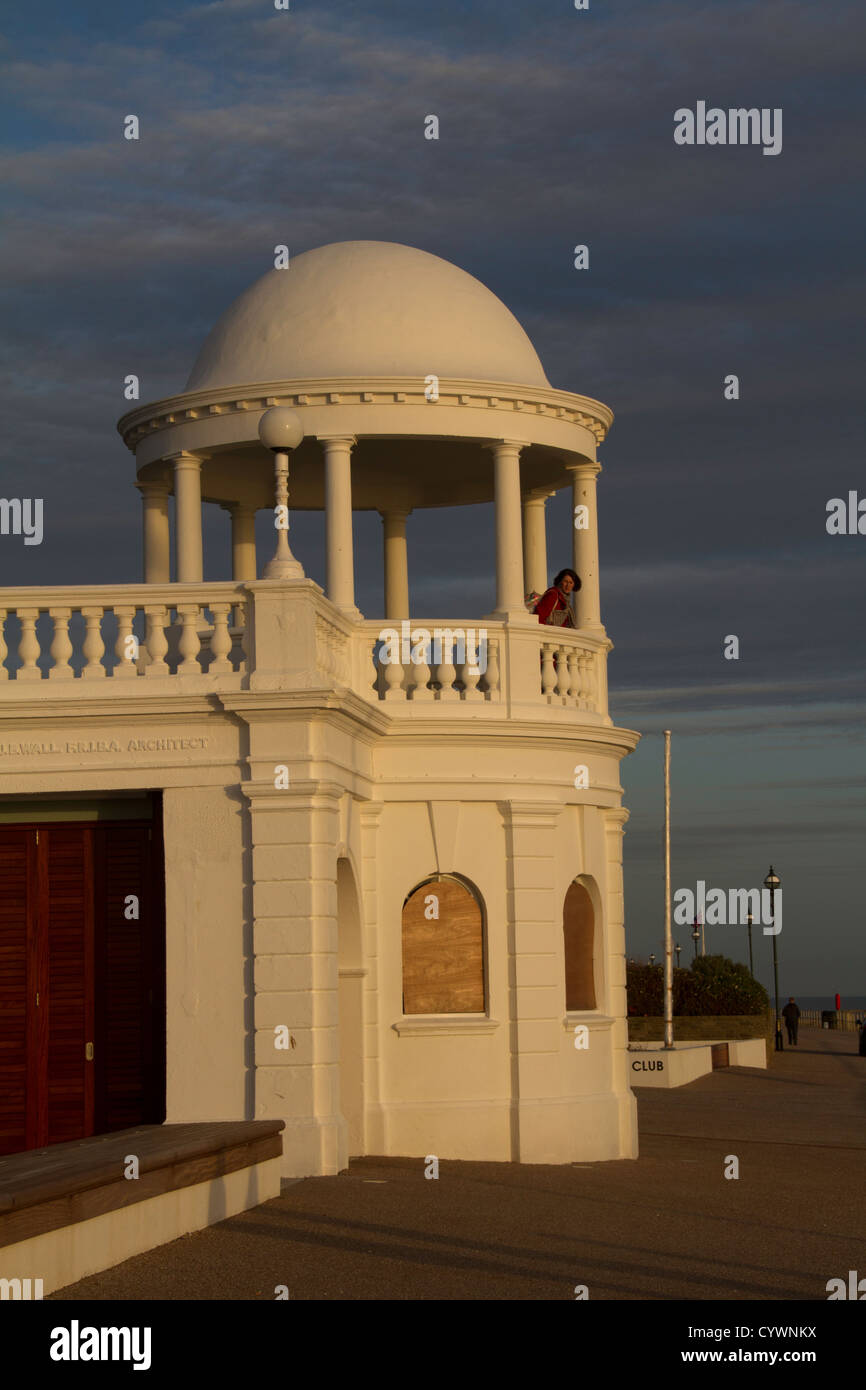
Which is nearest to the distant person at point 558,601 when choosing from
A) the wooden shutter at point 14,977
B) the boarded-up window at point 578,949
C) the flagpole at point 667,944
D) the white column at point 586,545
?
the white column at point 586,545

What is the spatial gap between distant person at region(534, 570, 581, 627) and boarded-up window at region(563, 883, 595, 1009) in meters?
3.18

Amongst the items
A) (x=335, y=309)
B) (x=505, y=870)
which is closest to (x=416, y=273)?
(x=335, y=309)

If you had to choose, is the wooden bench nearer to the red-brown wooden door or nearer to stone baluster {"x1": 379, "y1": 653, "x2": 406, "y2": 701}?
the red-brown wooden door

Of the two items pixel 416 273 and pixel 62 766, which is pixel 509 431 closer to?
pixel 416 273

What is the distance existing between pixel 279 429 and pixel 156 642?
223cm

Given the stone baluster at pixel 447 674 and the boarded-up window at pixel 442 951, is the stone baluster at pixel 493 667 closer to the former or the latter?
the stone baluster at pixel 447 674

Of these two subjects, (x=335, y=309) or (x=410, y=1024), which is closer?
(x=410, y=1024)

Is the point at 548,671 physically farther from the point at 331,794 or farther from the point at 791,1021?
the point at 791,1021

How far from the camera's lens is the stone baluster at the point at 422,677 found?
21.8 metres

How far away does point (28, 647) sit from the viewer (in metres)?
18.2

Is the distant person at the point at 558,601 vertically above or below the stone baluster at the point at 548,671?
above

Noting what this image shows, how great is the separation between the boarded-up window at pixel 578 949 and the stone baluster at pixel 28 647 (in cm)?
768

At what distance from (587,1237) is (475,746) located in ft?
27.7

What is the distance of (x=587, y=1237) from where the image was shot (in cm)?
1430
